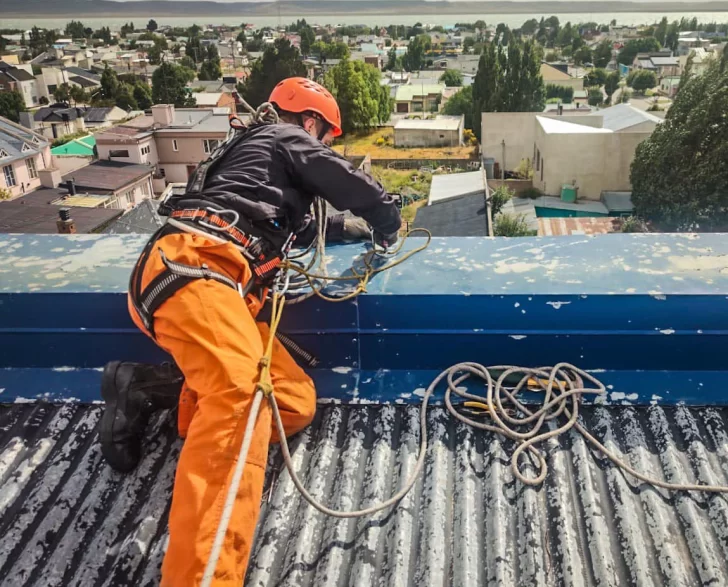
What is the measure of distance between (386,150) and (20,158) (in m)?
17.6

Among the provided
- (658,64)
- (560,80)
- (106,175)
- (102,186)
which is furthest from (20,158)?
(658,64)

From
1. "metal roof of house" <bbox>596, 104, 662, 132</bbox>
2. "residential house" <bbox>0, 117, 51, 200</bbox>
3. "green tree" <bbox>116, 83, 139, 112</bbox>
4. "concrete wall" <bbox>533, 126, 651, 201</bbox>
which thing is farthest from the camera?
"green tree" <bbox>116, 83, 139, 112</bbox>

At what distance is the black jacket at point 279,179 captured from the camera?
7.84ft

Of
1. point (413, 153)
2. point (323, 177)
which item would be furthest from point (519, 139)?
point (323, 177)

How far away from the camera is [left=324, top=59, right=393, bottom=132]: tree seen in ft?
126

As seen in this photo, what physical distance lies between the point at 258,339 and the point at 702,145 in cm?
1966

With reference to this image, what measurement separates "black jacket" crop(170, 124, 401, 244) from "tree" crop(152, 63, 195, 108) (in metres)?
49.0

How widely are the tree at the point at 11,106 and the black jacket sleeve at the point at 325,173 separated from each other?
5020cm

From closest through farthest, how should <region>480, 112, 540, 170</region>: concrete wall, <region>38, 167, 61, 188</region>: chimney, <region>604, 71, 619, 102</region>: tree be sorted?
<region>38, 167, 61, 188</region>: chimney, <region>480, 112, 540, 170</region>: concrete wall, <region>604, 71, 619, 102</region>: tree

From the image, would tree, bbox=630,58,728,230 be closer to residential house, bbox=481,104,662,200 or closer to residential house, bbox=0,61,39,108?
residential house, bbox=481,104,662,200

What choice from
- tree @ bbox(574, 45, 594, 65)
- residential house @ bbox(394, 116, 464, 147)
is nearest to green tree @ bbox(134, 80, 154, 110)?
residential house @ bbox(394, 116, 464, 147)

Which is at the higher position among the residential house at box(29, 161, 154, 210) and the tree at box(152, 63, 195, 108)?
the tree at box(152, 63, 195, 108)

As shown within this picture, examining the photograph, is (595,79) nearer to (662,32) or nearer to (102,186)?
(102,186)

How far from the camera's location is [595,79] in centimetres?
6994
